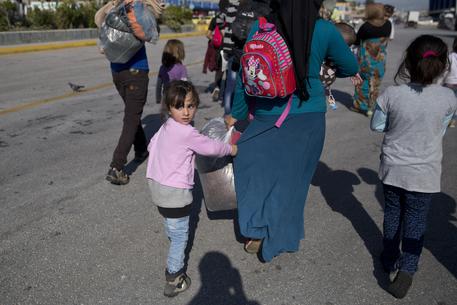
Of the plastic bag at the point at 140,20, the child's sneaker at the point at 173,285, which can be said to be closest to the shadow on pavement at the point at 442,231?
the child's sneaker at the point at 173,285

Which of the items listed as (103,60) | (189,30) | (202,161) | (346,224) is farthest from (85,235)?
(189,30)

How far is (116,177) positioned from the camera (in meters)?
4.44

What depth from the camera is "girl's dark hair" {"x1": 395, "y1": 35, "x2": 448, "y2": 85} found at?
2.49m

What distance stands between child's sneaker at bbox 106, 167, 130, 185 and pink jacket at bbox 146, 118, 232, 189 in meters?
1.88

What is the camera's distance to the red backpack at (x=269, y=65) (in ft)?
8.33

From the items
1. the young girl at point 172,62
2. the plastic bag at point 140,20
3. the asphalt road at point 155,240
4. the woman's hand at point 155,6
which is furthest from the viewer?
the young girl at point 172,62

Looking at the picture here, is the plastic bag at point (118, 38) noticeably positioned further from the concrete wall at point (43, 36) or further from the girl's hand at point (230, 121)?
the concrete wall at point (43, 36)

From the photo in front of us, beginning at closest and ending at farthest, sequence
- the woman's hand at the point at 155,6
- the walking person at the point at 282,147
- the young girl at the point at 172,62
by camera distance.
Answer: the walking person at the point at 282,147, the woman's hand at the point at 155,6, the young girl at the point at 172,62

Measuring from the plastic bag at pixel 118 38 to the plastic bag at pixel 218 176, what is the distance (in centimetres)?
134

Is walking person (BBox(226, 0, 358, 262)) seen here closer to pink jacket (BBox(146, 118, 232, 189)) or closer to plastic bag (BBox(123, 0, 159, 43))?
pink jacket (BBox(146, 118, 232, 189))

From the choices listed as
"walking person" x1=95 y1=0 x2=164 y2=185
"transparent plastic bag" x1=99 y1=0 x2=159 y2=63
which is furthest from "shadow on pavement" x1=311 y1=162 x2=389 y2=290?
"transparent plastic bag" x1=99 y1=0 x2=159 y2=63

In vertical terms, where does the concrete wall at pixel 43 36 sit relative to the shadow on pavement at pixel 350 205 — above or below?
above

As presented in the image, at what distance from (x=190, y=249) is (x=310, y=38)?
5.83ft

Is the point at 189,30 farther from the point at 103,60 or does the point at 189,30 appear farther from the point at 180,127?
the point at 180,127
